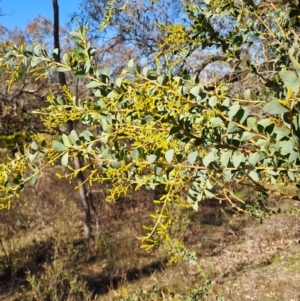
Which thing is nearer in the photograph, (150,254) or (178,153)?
(178,153)

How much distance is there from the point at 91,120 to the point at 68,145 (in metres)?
0.17

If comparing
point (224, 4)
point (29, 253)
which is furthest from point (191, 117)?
point (29, 253)

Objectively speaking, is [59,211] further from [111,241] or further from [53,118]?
[53,118]

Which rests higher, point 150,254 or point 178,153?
point 178,153

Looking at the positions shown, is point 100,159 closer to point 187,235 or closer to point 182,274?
point 182,274

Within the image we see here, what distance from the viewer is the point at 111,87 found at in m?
0.88

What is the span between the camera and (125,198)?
35.6 feet

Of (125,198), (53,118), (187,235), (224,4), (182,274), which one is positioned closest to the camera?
(53,118)

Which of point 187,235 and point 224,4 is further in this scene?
point 187,235

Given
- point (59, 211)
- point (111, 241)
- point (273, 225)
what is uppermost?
point (59, 211)

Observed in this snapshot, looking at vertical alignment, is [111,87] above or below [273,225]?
above

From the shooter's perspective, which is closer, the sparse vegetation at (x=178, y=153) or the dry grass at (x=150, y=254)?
the sparse vegetation at (x=178, y=153)

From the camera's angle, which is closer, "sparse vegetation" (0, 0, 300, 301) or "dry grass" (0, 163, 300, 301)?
"sparse vegetation" (0, 0, 300, 301)

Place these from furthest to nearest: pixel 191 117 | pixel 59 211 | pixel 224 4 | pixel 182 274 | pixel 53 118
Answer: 1. pixel 59 211
2. pixel 182 274
3. pixel 224 4
4. pixel 53 118
5. pixel 191 117
